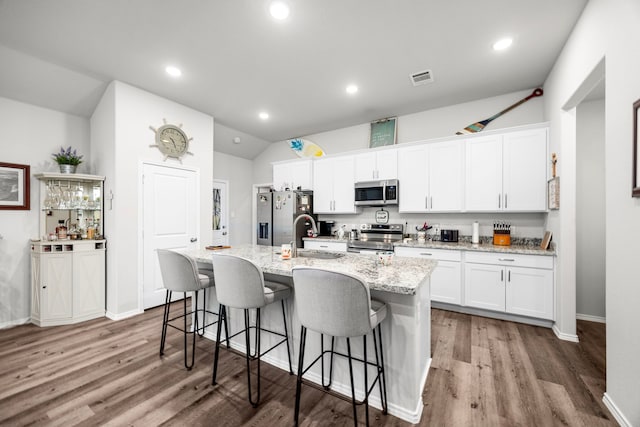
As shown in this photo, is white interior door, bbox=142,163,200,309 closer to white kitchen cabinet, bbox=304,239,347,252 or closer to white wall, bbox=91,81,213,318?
white wall, bbox=91,81,213,318

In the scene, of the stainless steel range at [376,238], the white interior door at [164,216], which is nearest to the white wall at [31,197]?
the white interior door at [164,216]

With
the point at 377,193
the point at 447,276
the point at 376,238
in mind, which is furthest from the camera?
the point at 376,238

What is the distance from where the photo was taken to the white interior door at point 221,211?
580cm

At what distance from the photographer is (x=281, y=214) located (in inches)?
199

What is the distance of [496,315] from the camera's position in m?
3.35

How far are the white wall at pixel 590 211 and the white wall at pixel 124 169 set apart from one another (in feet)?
18.2

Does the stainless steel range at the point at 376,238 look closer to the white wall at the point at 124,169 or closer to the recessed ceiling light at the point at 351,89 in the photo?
the recessed ceiling light at the point at 351,89

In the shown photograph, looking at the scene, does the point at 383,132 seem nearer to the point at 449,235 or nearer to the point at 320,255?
the point at 449,235

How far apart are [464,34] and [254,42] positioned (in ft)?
6.57

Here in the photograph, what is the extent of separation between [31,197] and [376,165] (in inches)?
186

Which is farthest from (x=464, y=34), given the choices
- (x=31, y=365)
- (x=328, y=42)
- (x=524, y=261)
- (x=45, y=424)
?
(x=31, y=365)

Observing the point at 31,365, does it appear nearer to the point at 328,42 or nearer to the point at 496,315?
the point at 328,42

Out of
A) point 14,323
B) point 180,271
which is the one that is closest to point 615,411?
point 180,271

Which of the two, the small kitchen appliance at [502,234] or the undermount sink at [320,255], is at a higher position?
the small kitchen appliance at [502,234]
